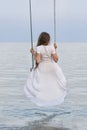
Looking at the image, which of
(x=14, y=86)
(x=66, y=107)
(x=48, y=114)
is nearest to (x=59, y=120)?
(x=48, y=114)

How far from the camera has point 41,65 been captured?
1627cm

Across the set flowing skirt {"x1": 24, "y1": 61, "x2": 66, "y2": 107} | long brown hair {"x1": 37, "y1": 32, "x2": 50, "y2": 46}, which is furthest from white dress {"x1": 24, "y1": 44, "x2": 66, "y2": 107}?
long brown hair {"x1": 37, "y1": 32, "x2": 50, "y2": 46}

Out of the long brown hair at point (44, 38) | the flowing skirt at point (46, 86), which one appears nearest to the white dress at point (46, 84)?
the flowing skirt at point (46, 86)

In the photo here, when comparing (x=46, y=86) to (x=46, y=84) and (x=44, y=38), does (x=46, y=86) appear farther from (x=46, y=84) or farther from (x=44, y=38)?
(x=44, y=38)

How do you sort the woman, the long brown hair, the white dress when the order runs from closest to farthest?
the long brown hair
the woman
the white dress

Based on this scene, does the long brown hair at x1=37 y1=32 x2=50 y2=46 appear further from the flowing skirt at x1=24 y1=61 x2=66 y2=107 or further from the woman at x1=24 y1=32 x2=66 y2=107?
the flowing skirt at x1=24 y1=61 x2=66 y2=107

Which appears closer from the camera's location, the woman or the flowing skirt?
the woman

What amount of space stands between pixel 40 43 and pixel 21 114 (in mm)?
6184

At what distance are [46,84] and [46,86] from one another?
0.06 m

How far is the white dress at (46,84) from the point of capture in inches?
644

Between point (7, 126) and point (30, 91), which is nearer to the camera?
point (30, 91)

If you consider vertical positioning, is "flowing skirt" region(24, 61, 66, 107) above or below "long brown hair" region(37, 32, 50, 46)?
below

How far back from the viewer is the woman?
16.1m

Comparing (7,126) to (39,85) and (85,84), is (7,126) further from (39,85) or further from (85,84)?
(85,84)
